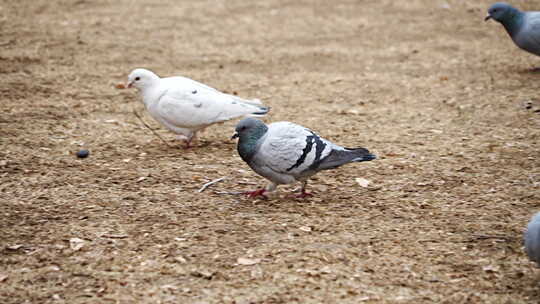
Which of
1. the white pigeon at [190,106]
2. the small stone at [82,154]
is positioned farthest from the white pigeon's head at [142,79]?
the small stone at [82,154]

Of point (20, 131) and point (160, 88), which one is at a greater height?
point (160, 88)

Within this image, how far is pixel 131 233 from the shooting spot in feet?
11.2

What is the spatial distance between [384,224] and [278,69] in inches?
145

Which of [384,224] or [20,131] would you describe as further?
[20,131]

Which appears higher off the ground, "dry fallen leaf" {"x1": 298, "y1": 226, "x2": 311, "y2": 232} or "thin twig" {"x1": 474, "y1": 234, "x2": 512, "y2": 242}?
"thin twig" {"x1": 474, "y1": 234, "x2": 512, "y2": 242}

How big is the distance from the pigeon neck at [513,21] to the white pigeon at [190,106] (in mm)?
3392

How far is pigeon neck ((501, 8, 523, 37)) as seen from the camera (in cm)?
643

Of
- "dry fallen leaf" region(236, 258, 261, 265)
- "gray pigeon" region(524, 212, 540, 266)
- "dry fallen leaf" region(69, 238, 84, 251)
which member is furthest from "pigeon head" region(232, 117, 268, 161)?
"gray pigeon" region(524, 212, 540, 266)

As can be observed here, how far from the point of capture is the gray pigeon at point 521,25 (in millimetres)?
6227

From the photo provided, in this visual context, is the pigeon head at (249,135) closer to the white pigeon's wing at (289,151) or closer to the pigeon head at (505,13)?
the white pigeon's wing at (289,151)

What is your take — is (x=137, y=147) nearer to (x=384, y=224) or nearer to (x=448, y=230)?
(x=384, y=224)

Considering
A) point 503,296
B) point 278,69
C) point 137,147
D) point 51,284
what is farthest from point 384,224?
point 278,69

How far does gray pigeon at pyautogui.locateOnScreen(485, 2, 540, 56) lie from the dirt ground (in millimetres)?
Answer: 369

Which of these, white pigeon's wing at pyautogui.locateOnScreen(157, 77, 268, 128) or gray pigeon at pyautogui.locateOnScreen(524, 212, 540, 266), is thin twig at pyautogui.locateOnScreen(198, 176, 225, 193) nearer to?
white pigeon's wing at pyautogui.locateOnScreen(157, 77, 268, 128)
